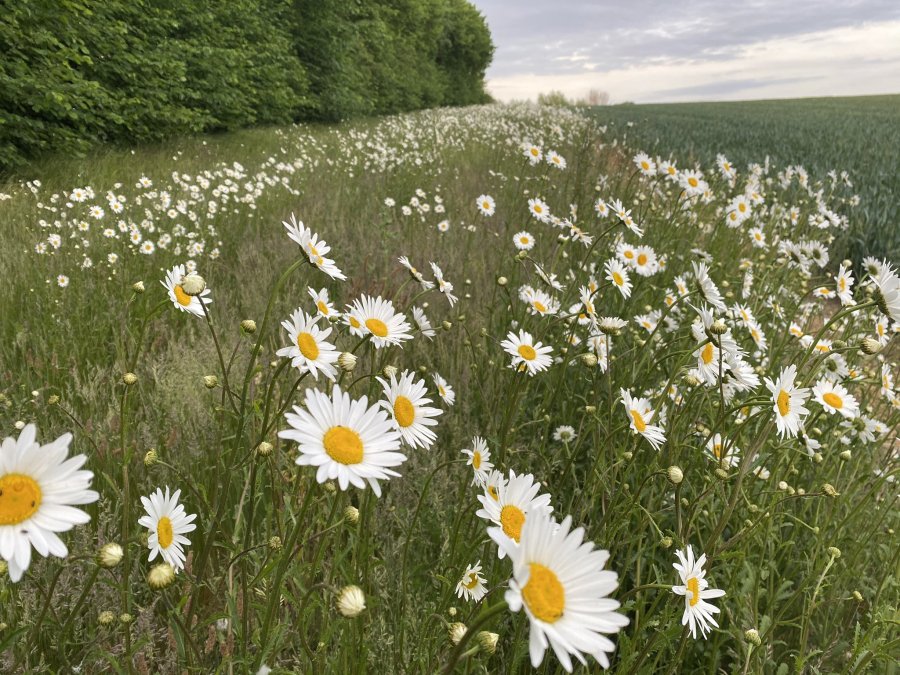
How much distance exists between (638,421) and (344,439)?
101 centimetres

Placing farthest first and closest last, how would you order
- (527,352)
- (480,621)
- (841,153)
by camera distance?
1. (841,153)
2. (527,352)
3. (480,621)

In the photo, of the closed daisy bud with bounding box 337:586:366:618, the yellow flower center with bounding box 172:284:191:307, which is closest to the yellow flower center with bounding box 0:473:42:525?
the closed daisy bud with bounding box 337:586:366:618

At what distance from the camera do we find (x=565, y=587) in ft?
2.17

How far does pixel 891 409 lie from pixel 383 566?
3197mm

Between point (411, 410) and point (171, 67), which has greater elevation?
point (171, 67)

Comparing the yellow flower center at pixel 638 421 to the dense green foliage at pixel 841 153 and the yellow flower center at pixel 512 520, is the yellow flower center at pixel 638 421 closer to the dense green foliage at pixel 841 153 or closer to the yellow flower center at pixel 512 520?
the yellow flower center at pixel 512 520

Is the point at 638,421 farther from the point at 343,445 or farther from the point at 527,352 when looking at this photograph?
the point at 343,445

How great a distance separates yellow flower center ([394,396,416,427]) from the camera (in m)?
1.20

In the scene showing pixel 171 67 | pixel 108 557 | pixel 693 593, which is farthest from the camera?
pixel 171 67

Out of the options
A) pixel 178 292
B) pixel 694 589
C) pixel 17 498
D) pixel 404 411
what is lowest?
pixel 694 589

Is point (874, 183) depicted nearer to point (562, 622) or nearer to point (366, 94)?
point (562, 622)

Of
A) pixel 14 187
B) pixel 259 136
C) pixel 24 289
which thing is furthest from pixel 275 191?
pixel 259 136

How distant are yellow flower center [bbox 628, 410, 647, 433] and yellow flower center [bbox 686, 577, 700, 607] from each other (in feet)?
1.43

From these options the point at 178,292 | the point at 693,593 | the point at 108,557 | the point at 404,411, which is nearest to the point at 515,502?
the point at 404,411
